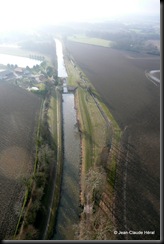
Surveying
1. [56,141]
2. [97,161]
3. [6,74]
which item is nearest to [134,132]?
[97,161]

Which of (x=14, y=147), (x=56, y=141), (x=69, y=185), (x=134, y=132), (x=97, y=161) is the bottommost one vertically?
(x=69, y=185)

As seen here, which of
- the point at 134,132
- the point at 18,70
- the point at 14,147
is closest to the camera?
the point at 14,147

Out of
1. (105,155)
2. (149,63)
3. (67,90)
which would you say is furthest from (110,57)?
(105,155)

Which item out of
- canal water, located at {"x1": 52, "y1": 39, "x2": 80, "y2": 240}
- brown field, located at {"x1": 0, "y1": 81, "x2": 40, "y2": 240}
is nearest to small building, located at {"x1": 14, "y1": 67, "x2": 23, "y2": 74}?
brown field, located at {"x1": 0, "y1": 81, "x2": 40, "y2": 240}

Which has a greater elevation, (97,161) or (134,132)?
(134,132)

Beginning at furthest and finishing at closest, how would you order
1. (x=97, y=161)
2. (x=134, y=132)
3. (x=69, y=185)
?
(x=134, y=132)
(x=97, y=161)
(x=69, y=185)

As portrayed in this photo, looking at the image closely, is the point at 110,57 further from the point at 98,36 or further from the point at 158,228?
the point at 158,228

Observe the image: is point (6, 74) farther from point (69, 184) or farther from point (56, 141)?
point (69, 184)
